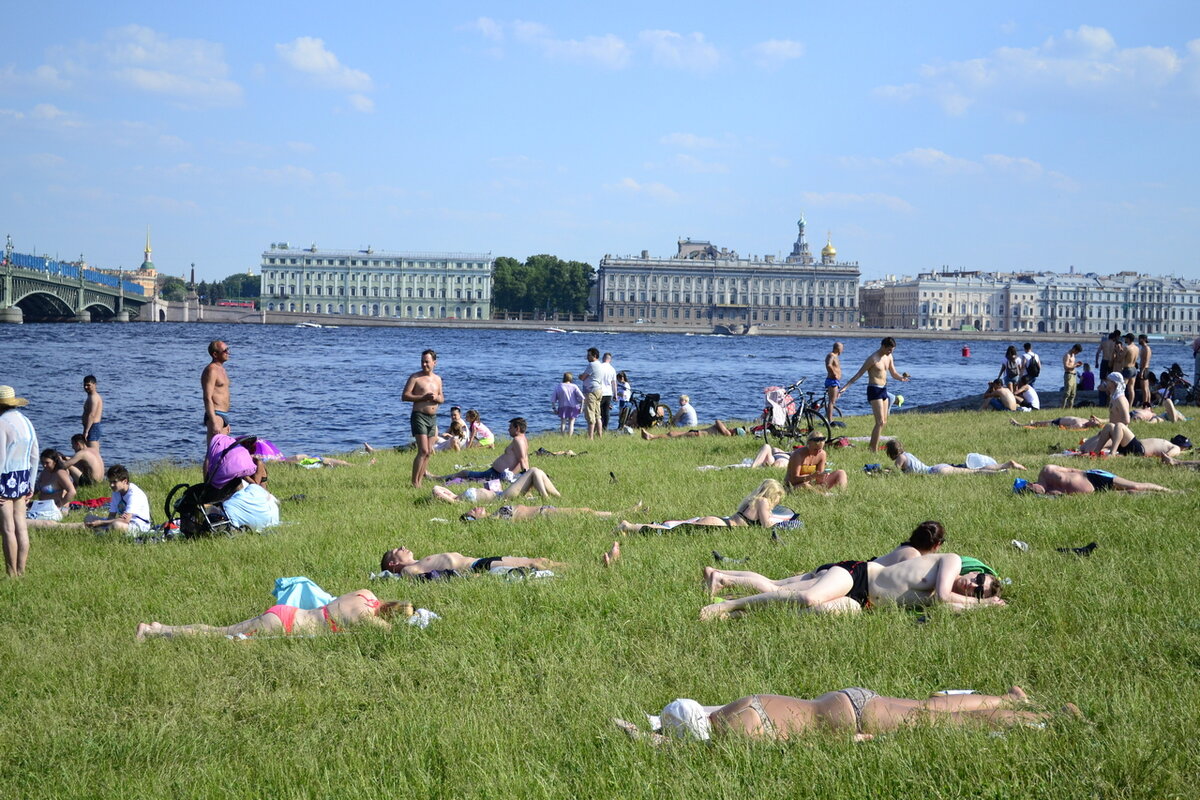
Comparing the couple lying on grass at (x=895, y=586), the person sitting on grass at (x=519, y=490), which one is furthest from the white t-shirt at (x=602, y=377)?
the couple lying on grass at (x=895, y=586)

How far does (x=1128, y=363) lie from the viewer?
18359 millimetres

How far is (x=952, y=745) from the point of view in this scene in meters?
3.62

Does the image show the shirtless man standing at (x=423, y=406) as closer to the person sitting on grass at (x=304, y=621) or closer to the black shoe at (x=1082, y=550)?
the person sitting on grass at (x=304, y=621)

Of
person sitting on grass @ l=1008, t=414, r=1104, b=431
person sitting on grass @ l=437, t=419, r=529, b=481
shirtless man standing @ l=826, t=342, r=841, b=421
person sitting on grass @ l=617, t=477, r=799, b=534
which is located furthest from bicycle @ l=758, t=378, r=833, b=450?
person sitting on grass @ l=617, t=477, r=799, b=534

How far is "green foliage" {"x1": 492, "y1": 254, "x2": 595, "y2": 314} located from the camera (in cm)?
14612

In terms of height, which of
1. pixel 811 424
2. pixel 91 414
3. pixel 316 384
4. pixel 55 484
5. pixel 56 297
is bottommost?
pixel 316 384

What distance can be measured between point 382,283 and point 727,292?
1737 inches

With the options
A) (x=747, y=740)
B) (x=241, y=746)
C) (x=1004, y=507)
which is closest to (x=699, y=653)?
(x=747, y=740)

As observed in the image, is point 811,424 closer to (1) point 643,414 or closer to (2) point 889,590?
(1) point 643,414

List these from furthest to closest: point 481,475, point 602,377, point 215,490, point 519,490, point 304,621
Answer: point 602,377
point 481,475
point 519,490
point 215,490
point 304,621

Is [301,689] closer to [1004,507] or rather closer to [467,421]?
[1004,507]

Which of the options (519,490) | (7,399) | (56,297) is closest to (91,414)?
(519,490)

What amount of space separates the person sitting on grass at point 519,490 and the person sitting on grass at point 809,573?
4.17 metres

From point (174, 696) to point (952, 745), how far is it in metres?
3.06
